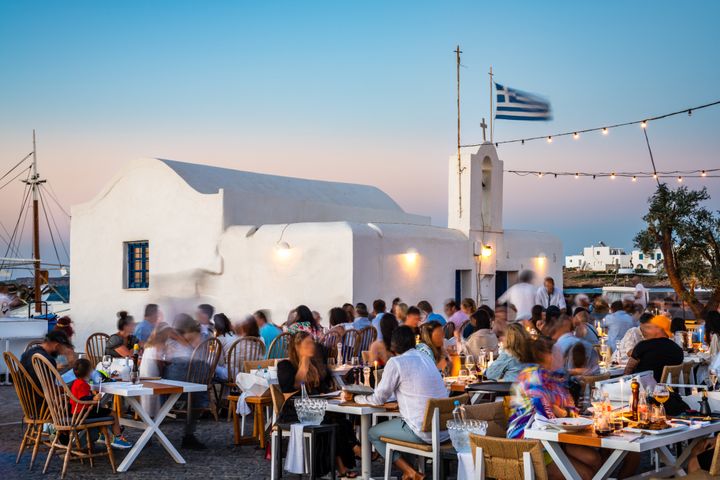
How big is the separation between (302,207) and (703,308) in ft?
33.0

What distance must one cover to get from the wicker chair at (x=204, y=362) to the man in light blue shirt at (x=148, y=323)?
2.32 metres

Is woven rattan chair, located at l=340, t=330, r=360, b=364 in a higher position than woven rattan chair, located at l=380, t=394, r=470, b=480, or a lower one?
higher

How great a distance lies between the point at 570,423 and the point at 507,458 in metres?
0.59

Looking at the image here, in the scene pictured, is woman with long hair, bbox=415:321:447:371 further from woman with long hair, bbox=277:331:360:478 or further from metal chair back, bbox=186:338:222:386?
metal chair back, bbox=186:338:222:386

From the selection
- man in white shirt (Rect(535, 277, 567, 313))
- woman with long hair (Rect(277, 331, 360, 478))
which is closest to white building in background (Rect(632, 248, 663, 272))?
man in white shirt (Rect(535, 277, 567, 313))

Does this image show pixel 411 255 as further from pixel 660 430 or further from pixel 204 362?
pixel 660 430

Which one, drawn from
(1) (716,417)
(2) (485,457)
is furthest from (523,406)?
(1) (716,417)

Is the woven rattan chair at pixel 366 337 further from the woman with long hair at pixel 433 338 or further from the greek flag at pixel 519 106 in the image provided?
the greek flag at pixel 519 106

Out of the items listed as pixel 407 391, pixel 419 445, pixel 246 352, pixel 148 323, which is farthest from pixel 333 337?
pixel 419 445

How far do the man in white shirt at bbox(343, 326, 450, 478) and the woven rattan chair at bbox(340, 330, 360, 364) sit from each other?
4.73 meters

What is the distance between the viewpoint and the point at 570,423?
5.48 m

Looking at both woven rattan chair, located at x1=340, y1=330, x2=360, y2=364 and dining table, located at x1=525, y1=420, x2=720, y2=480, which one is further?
woven rattan chair, located at x1=340, y1=330, x2=360, y2=364

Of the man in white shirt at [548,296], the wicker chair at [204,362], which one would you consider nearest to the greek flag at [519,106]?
the man in white shirt at [548,296]

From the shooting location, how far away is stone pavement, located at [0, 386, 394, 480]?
25.2 ft
